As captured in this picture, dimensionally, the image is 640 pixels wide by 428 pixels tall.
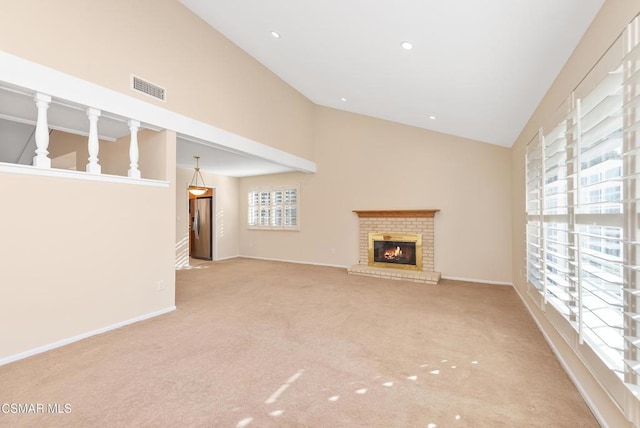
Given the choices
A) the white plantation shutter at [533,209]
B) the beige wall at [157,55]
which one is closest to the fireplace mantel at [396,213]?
the white plantation shutter at [533,209]

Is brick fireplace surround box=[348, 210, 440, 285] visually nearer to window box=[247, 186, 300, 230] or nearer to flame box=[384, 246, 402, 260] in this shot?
flame box=[384, 246, 402, 260]

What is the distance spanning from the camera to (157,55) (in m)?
3.49

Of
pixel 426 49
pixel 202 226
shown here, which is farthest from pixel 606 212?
pixel 202 226

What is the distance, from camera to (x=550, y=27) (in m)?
1.92

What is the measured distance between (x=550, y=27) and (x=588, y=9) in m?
0.24

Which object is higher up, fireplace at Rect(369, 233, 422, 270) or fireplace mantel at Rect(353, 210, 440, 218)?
fireplace mantel at Rect(353, 210, 440, 218)

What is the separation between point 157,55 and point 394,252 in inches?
208

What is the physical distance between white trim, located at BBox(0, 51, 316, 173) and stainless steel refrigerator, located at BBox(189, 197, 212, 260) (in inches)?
161

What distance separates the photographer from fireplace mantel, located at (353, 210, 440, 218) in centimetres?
566

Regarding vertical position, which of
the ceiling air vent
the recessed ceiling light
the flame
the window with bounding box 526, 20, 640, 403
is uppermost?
the recessed ceiling light

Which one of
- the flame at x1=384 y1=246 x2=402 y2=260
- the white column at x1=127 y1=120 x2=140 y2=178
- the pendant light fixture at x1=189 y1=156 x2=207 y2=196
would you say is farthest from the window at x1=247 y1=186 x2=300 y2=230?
the white column at x1=127 y1=120 x2=140 y2=178

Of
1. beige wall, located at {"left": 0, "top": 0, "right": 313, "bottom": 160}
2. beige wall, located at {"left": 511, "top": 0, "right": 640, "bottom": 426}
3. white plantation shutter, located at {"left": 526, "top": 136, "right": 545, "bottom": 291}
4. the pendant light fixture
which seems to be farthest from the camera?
the pendant light fixture

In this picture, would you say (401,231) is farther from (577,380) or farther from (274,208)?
(577,380)

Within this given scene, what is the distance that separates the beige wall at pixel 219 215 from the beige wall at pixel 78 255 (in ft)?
12.3
